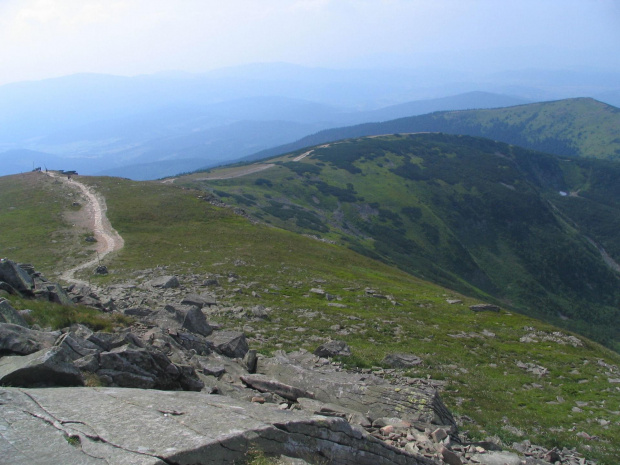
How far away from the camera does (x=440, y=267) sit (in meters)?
126

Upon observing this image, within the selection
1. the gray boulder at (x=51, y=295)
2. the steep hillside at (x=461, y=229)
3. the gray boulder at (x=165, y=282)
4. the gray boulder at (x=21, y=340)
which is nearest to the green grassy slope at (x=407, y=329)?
the gray boulder at (x=165, y=282)

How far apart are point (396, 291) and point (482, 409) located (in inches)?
1075

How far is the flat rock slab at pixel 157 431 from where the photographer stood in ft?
24.2

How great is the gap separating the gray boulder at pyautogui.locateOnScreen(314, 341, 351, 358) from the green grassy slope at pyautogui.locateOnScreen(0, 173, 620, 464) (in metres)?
1.15

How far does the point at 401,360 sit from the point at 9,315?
749 inches

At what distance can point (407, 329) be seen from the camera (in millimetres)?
31031

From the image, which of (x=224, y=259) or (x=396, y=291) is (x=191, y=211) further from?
(x=396, y=291)

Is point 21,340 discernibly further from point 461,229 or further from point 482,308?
point 461,229

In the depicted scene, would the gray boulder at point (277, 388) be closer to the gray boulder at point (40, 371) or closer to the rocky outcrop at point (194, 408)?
the rocky outcrop at point (194, 408)

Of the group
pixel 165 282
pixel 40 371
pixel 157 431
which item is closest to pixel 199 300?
pixel 165 282

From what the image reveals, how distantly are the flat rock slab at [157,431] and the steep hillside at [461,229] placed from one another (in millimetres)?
87797

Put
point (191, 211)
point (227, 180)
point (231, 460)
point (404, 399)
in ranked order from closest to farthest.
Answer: point (231, 460), point (404, 399), point (191, 211), point (227, 180)

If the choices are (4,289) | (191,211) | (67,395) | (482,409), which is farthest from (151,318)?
(191,211)

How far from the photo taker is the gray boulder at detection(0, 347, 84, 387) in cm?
1015
